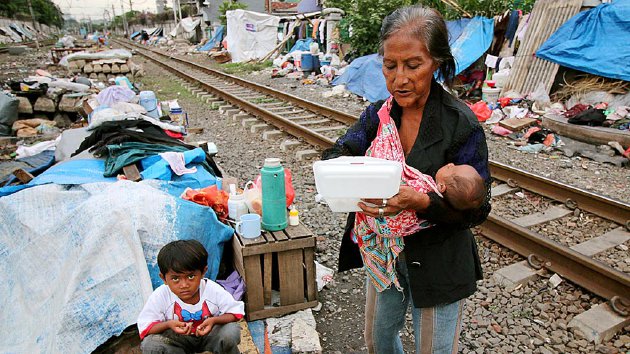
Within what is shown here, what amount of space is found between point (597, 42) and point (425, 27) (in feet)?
30.5

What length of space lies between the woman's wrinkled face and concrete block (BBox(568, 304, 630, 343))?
244 centimetres

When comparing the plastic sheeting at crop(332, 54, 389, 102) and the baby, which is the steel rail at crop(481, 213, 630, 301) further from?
the plastic sheeting at crop(332, 54, 389, 102)

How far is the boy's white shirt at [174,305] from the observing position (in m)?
2.25

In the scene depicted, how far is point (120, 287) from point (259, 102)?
915cm

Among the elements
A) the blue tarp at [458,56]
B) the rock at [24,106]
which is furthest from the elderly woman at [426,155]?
the rock at [24,106]

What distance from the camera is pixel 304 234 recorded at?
127 inches

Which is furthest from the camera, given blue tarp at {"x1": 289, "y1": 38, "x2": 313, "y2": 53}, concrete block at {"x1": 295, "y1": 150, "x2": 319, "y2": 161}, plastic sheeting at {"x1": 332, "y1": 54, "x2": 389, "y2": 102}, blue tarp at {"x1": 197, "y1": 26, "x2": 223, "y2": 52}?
blue tarp at {"x1": 197, "y1": 26, "x2": 223, "y2": 52}

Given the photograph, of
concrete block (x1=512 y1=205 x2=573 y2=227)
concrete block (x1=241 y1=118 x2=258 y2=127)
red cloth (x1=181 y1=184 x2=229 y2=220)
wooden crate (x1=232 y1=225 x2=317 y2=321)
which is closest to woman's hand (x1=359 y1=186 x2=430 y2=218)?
wooden crate (x1=232 y1=225 x2=317 y2=321)

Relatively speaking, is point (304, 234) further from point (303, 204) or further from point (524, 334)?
point (303, 204)

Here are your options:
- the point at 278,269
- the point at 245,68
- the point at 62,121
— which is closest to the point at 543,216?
the point at 278,269

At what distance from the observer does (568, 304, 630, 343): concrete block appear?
298 cm

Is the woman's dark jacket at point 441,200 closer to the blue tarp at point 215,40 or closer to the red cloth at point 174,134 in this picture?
the red cloth at point 174,134

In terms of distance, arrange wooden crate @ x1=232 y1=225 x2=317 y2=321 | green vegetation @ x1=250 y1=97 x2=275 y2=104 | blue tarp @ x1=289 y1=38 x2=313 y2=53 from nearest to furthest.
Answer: wooden crate @ x1=232 y1=225 x2=317 y2=321, green vegetation @ x1=250 y1=97 x2=275 y2=104, blue tarp @ x1=289 y1=38 x2=313 y2=53

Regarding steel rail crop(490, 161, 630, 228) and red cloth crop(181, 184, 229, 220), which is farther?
steel rail crop(490, 161, 630, 228)
